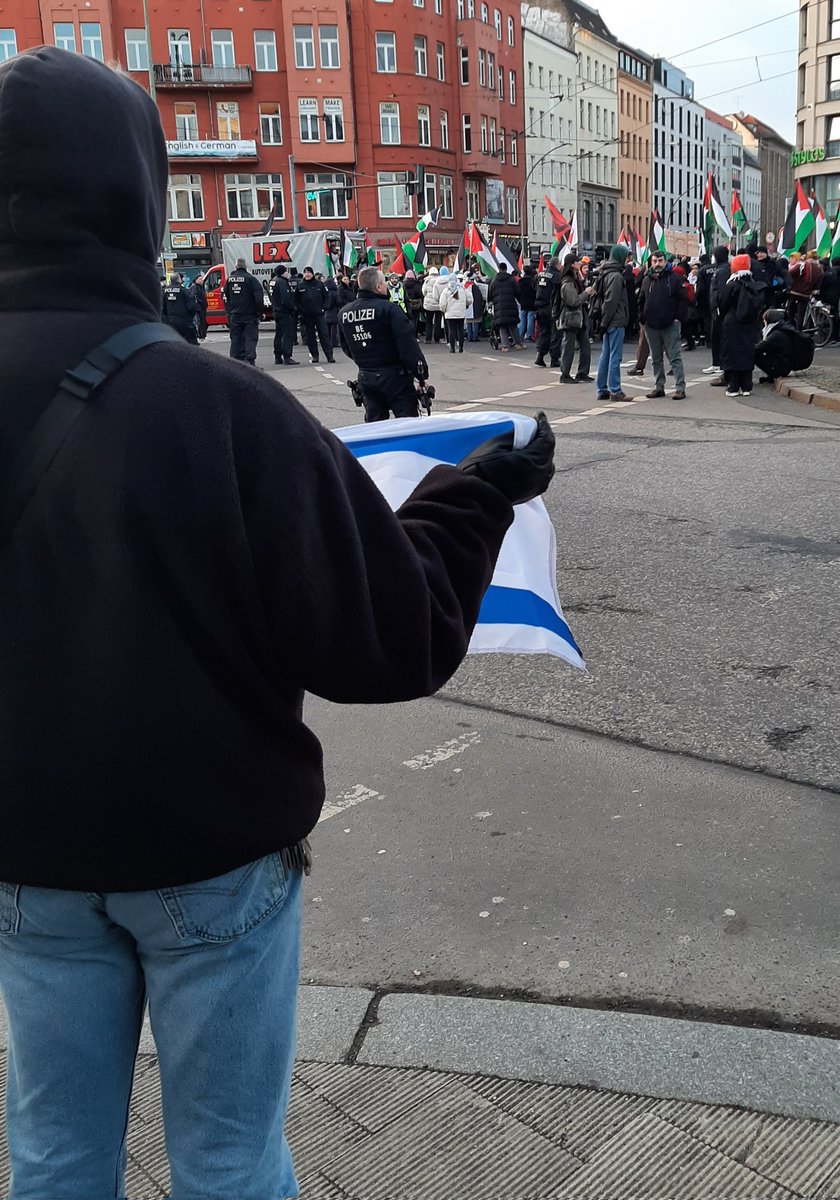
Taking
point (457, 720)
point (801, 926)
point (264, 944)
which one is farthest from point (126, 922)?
point (457, 720)

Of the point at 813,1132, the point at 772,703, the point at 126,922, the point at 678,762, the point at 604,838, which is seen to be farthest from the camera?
the point at 772,703

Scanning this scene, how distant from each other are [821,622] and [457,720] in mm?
2044

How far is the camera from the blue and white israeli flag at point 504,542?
9.01 ft

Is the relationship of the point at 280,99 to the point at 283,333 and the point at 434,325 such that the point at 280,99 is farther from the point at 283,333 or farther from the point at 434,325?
the point at 283,333

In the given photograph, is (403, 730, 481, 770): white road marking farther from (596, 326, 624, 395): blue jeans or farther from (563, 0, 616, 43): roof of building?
(563, 0, 616, 43): roof of building

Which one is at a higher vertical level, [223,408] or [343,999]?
[223,408]

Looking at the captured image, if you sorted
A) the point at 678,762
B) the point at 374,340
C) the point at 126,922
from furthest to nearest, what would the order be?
the point at 374,340
the point at 678,762
the point at 126,922

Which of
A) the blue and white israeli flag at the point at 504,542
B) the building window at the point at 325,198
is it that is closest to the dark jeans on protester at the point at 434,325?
the blue and white israeli flag at the point at 504,542

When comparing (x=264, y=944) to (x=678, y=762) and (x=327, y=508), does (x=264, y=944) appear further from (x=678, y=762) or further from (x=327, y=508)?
(x=678, y=762)

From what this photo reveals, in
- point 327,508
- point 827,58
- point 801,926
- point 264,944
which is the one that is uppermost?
point 827,58

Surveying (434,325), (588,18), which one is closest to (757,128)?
(588,18)

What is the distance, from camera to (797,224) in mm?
22422

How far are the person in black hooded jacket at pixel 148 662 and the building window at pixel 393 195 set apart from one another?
2358 inches

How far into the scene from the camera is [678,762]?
4168mm
